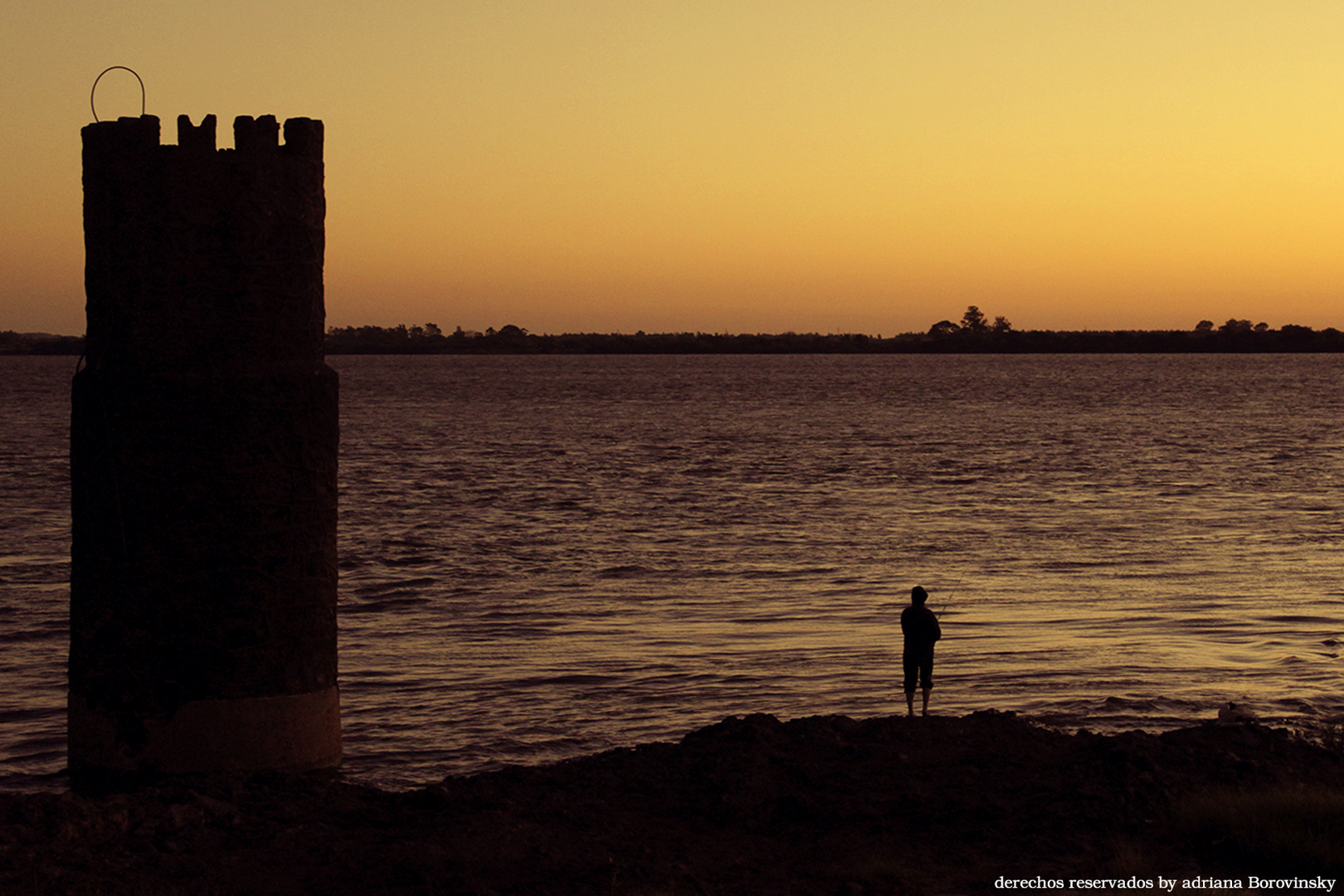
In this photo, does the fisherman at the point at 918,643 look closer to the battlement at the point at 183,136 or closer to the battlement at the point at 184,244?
the battlement at the point at 184,244

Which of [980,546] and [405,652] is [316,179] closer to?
[405,652]

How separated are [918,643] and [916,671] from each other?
10.9 inches

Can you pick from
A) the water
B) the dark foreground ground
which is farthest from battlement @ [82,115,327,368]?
the water

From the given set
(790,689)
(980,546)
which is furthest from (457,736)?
(980,546)

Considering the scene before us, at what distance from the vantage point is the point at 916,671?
39.6ft

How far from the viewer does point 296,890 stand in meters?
7.34

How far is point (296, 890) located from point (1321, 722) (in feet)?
28.9

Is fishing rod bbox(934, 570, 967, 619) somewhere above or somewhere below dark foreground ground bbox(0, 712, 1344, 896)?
below

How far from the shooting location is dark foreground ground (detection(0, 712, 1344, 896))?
745 centimetres

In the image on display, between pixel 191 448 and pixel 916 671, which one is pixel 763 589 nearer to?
pixel 916 671

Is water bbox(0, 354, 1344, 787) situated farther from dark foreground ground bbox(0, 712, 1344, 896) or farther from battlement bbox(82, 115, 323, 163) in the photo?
battlement bbox(82, 115, 323, 163)

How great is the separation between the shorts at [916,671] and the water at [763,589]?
1.16m

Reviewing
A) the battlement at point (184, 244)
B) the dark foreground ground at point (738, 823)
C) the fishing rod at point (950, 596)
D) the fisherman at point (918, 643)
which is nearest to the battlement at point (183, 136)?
the battlement at point (184, 244)

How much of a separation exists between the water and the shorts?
1159 mm
